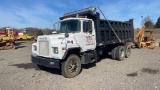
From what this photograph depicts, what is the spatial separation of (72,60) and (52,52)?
0.99 metres

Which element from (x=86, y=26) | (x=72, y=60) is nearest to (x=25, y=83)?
(x=72, y=60)

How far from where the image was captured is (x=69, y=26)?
28.2 ft

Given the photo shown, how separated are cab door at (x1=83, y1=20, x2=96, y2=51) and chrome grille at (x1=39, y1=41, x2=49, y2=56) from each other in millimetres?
1905

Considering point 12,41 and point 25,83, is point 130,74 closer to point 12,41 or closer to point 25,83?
point 25,83

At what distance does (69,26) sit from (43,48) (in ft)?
5.87

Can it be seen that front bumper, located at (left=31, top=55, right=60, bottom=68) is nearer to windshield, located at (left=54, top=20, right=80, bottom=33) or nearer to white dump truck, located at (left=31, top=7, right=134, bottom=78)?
white dump truck, located at (left=31, top=7, right=134, bottom=78)

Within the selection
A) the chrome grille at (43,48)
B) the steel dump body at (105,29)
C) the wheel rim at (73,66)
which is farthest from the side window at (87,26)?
the chrome grille at (43,48)

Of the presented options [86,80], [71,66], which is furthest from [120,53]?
[86,80]

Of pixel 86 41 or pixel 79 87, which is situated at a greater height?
pixel 86 41

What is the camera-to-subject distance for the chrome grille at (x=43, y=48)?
7.50 metres

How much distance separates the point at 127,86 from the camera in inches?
249

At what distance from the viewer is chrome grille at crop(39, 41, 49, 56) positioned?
24.6 ft

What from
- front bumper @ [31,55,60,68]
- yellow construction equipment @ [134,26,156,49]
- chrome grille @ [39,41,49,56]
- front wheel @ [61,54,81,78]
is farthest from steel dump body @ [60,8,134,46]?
yellow construction equipment @ [134,26,156,49]

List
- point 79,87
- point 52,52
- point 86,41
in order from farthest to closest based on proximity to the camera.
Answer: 1. point 86,41
2. point 52,52
3. point 79,87
